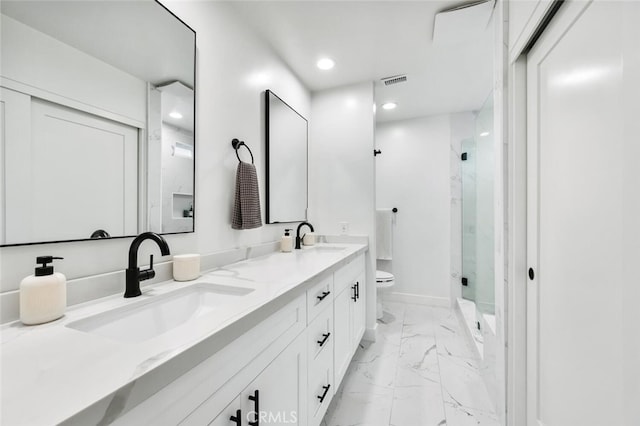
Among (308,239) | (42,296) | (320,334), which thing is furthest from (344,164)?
(42,296)

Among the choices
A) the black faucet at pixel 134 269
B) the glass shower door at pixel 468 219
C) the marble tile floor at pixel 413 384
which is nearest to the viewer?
the black faucet at pixel 134 269

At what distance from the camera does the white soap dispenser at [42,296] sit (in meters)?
0.66

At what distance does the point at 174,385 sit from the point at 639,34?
1.31 m

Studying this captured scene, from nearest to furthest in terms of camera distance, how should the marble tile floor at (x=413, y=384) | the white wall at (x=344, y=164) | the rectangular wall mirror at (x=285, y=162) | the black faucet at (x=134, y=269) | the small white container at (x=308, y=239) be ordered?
the black faucet at (x=134, y=269) → the marble tile floor at (x=413, y=384) → the rectangular wall mirror at (x=285, y=162) → the small white container at (x=308, y=239) → the white wall at (x=344, y=164)

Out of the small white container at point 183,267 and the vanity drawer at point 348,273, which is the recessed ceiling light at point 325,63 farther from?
the small white container at point 183,267

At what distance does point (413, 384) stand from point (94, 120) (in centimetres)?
219

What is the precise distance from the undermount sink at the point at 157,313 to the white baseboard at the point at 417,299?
278 centimetres

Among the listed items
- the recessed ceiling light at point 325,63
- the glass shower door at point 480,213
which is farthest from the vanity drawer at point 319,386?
the recessed ceiling light at point 325,63

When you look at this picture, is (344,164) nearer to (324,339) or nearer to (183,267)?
(324,339)

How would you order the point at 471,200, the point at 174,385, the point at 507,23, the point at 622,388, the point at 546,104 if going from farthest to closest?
the point at 471,200 < the point at 507,23 < the point at 546,104 < the point at 622,388 < the point at 174,385

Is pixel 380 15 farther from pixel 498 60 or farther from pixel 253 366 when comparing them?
pixel 253 366

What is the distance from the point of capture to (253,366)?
0.77m

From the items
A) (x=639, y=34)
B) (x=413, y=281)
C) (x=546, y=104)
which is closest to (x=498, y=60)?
(x=546, y=104)

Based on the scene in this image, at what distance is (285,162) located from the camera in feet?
6.75
